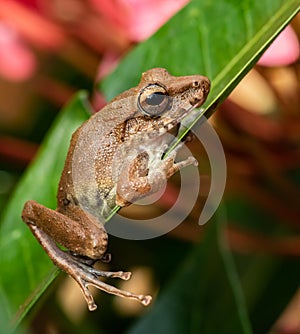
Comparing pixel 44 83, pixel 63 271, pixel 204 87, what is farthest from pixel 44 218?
pixel 44 83

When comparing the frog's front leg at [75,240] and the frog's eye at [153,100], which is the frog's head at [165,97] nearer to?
the frog's eye at [153,100]

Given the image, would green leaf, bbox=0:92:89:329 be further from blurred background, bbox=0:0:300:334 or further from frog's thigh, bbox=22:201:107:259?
blurred background, bbox=0:0:300:334

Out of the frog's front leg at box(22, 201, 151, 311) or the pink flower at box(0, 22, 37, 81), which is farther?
the pink flower at box(0, 22, 37, 81)

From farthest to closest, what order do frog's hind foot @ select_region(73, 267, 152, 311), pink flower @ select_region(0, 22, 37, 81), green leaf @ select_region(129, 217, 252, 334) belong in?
pink flower @ select_region(0, 22, 37, 81), green leaf @ select_region(129, 217, 252, 334), frog's hind foot @ select_region(73, 267, 152, 311)

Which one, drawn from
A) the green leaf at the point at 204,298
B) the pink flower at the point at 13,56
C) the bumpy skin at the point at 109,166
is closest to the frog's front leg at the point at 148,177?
the bumpy skin at the point at 109,166

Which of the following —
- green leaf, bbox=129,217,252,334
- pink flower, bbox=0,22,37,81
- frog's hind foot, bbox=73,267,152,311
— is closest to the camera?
frog's hind foot, bbox=73,267,152,311

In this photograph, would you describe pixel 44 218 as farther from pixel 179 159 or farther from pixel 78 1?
pixel 78 1

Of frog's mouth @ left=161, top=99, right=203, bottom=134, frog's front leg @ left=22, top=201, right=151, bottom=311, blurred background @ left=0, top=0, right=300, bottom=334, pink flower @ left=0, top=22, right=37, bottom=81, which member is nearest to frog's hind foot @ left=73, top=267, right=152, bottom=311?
frog's front leg @ left=22, top=201, right=151, bottom=311
